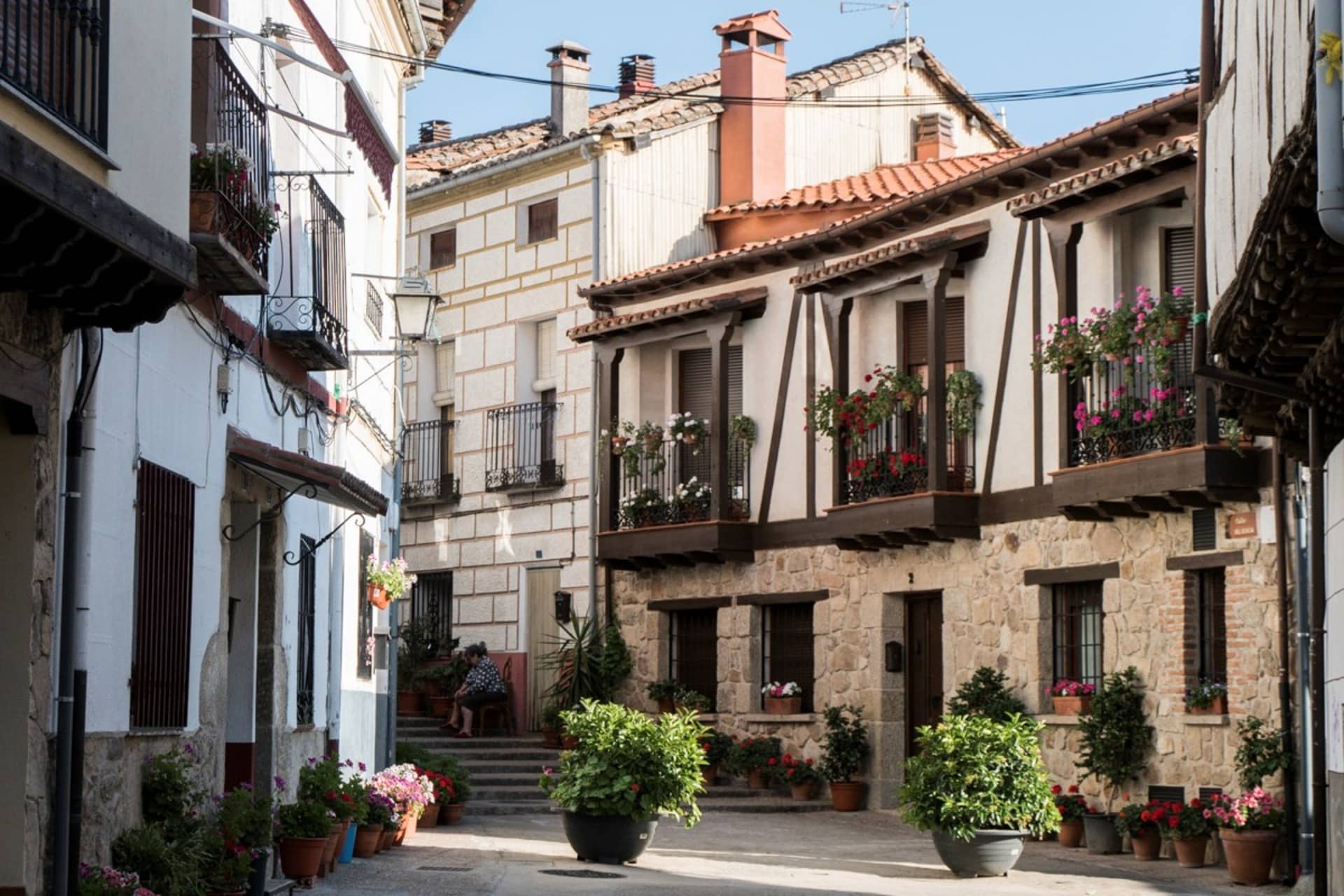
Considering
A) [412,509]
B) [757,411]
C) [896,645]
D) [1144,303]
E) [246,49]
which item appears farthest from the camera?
[412,509]

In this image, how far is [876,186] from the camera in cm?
2448

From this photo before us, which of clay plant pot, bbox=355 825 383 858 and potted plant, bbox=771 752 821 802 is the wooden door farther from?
clay plant pot, bbox=355 825 383 858

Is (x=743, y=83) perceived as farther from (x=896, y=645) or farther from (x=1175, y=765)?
(x=1175, y=765)

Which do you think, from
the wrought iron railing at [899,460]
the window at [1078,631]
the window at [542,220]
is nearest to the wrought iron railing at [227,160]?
the window at [1078,631]

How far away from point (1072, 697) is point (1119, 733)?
0.93m

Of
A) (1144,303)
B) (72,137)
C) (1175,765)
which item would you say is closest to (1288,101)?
(72,137)

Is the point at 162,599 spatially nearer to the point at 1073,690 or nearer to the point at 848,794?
the point at 1073,690

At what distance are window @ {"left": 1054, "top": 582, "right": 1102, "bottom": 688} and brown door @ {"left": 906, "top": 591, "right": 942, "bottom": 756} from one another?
7.16ft

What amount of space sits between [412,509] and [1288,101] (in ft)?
68.2

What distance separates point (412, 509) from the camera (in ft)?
92.3

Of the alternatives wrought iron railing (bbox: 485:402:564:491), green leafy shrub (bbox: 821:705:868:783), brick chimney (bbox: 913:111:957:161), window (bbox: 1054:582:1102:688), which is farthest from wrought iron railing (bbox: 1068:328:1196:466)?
brick chimney (bbox: 913:111:957:161)

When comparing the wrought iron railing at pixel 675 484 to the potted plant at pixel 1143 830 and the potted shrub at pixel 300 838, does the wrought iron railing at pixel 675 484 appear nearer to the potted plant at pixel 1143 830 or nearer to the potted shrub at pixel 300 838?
the potted plant at pixel 1143 830

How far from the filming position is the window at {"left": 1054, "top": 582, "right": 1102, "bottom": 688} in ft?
61.5

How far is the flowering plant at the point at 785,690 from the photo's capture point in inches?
889
